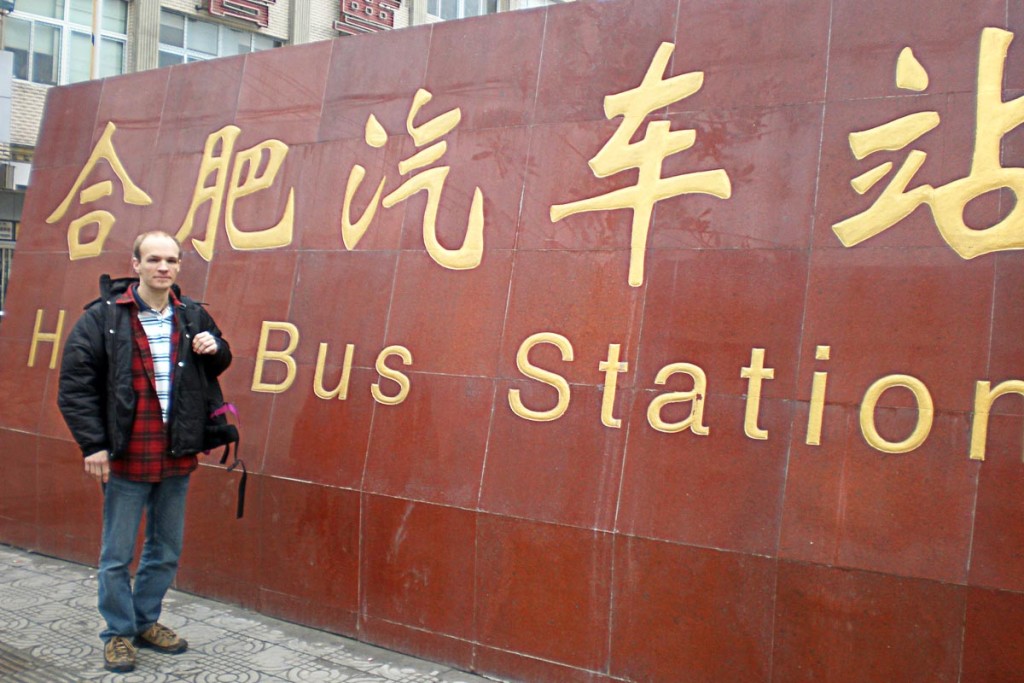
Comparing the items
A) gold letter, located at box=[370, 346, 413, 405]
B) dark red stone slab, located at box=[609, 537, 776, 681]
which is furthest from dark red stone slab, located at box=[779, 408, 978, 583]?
gold letter, located at box=[370, 346, 413, 405]

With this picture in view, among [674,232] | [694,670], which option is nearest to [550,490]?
[694,670]

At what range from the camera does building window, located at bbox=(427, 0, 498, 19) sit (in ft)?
71.6

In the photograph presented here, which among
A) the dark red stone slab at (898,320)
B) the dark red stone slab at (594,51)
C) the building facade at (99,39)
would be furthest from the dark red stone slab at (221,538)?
the building facade at (99,39)

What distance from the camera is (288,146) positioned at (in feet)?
17.7

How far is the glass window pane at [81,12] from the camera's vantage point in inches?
612

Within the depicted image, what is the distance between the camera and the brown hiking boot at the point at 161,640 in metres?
4.42

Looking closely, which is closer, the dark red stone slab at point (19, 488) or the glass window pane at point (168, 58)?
the dark red stone slab at point (19, 488)

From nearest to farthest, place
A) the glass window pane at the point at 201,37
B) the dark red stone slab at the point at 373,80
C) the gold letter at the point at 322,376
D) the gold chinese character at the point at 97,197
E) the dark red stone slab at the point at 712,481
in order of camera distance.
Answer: the dark red stone slab at the point at 712,481
the gold letter at the point at 322,376
the dark red stone slab at the point at 373,80
the gold chinese character at the point at 97,197
the glass window pane at the point at 201,37

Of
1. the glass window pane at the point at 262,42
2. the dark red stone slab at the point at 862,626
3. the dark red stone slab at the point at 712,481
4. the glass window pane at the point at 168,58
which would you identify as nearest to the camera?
the dark red stone slab at the point at 862,626

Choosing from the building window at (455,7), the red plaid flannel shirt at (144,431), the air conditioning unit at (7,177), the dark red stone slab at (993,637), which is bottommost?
the dark red stone slab at (993,637)

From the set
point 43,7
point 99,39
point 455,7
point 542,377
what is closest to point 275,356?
point 542,377

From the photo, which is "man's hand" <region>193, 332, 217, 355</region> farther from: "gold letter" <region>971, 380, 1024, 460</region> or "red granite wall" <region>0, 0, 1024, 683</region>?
"gold letter" <region>971, 380, 1024, 460</region>

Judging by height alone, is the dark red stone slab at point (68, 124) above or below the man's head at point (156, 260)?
above

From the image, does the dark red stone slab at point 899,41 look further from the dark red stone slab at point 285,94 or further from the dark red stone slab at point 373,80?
the dark red stone slab at point 285,94
